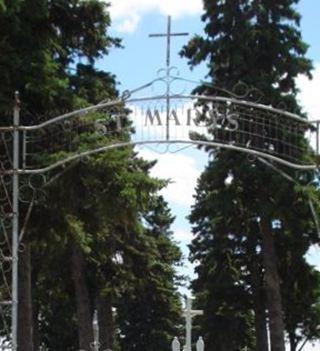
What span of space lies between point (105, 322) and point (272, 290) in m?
8.10

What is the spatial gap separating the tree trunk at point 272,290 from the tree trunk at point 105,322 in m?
6.55

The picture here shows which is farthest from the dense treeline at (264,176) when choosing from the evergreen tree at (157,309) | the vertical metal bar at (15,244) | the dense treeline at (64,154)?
the evergreen tree at (157,309)

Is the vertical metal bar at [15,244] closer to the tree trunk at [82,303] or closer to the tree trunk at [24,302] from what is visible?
the tree trunk at [24,302]

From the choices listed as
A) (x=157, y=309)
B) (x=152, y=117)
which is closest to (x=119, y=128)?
(x=152, y=117)

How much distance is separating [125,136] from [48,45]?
2.58 metres

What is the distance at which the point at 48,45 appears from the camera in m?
18.7

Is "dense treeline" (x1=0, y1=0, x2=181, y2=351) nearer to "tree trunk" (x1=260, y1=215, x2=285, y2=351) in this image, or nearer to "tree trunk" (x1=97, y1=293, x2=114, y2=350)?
"tree trunk" (x1=97, y1=293, x2=114, y2=350)

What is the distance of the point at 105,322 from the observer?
103ft

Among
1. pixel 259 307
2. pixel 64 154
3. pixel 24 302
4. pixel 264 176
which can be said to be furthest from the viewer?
pixel 259 307

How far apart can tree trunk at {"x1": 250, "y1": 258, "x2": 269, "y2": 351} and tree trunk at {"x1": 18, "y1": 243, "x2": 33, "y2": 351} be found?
35.5 feet

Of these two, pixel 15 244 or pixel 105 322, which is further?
pixel 105 322

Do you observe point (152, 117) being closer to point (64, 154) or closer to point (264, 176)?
point (64, 154)

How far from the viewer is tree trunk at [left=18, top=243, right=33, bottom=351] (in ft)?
63.4

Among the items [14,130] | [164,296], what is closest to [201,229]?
[164,296]
